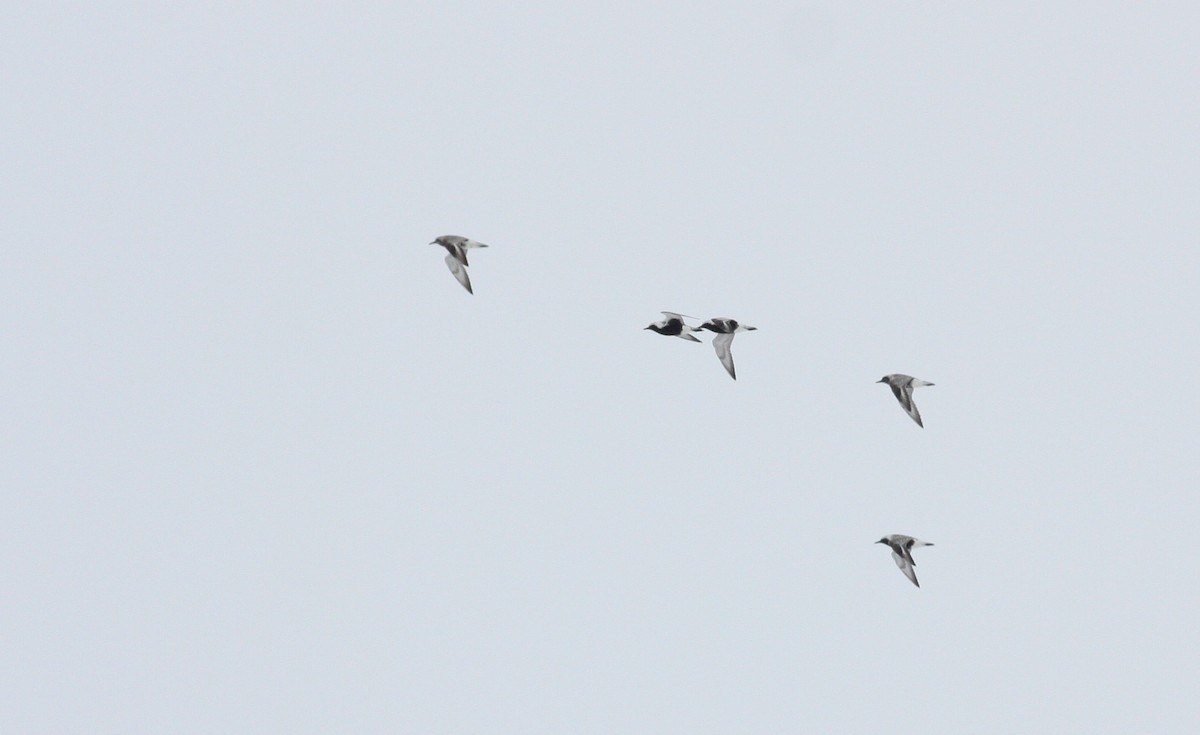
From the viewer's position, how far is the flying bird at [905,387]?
63094mm

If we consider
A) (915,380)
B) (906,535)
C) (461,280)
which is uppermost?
(461,280)

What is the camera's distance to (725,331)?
6538 centimetres

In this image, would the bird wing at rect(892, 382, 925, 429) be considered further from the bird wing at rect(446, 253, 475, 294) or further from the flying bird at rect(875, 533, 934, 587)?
the bird wing at rect(446, 253, 475, 294)

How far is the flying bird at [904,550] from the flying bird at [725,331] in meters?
7.63

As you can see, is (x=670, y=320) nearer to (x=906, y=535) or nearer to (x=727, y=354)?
(x=727, y=354)

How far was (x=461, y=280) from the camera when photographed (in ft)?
190

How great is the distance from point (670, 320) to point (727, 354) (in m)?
2.44

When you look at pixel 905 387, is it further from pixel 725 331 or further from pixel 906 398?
pixel 725 331

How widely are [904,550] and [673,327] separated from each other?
10.9 metres

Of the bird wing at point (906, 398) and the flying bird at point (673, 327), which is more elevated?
the flying bird at point (673, 327)

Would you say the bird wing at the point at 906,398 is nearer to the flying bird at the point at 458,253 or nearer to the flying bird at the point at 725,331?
the flying bird at the point at 725,331

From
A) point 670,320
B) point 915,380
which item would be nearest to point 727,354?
point 670,320

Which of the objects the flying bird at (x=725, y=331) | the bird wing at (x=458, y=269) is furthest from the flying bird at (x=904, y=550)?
the bird wing at (x=458, y=269)

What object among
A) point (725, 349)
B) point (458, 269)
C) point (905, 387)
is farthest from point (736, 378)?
point (458, 269)
